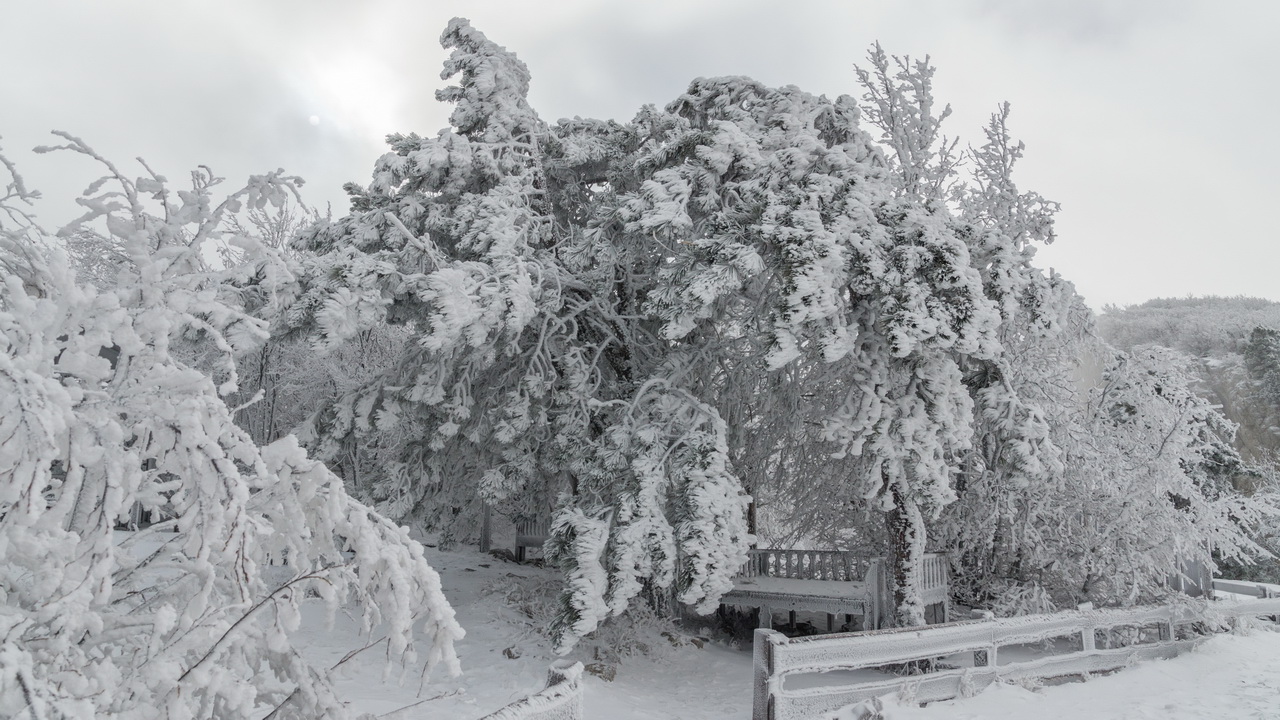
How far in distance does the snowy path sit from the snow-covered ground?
0.01m

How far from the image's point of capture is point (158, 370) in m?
2.73

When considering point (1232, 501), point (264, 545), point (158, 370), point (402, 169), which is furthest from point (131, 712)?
point (1232, 501)

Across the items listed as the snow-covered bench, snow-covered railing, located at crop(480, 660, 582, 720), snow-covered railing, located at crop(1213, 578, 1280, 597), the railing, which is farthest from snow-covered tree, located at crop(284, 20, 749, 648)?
snow-covered railing, located at crop(1213, 578, 1280, 597)

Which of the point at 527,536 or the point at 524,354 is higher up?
the point at 524,354

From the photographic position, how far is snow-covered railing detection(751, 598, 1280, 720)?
609 centimetres

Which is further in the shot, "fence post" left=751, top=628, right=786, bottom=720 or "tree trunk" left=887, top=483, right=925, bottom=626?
"tree trunk" left=887, top=483, right=925, bottom=626

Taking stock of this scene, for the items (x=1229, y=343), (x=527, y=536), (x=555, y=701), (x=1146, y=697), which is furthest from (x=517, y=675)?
(x=1229, y=343)

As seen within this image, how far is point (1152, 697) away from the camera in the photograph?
7387 mm

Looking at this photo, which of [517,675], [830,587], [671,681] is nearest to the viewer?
[517,675]

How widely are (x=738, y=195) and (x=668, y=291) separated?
4.88ft

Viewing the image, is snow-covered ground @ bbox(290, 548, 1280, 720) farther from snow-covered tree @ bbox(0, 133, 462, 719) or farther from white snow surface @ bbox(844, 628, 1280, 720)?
snow-covered tree @ bbox(0, 133, 462, 719)

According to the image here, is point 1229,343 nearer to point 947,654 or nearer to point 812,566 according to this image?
point 812,566

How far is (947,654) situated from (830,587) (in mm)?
3513

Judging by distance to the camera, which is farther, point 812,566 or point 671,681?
point 812,566
